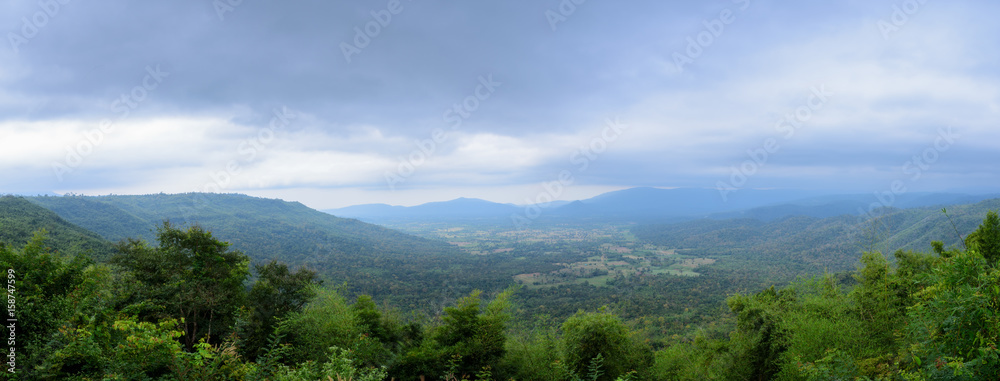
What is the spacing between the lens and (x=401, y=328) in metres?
20.7

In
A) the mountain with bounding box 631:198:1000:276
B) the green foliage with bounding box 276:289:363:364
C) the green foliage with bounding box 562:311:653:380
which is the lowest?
the mountain with bounding box 631:198:1000:276

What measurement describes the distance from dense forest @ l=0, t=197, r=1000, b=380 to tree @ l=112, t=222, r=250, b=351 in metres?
0.06

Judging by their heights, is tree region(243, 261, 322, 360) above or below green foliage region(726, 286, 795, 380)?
above

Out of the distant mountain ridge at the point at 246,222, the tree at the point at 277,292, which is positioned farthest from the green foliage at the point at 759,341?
the distant mountain ridge at the point at 246,222

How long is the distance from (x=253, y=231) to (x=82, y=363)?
130 metres

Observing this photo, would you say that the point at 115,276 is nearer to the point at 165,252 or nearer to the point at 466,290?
the point at 165,252

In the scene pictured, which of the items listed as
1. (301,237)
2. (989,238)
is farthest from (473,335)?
(301,237)

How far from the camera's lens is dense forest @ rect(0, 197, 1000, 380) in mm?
5457

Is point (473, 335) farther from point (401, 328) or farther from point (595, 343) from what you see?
point (401, 328)

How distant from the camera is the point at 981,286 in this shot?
175 inches

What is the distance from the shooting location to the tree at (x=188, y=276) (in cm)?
1476

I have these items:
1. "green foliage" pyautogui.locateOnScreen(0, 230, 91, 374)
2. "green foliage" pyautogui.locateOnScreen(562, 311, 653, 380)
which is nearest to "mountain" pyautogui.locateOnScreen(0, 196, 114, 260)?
"green foliage" pyautogui.locateOnScreen(0, 230, 91, 374)

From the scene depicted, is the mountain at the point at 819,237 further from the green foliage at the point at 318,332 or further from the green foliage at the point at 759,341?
the green foliage at the point at 318,332

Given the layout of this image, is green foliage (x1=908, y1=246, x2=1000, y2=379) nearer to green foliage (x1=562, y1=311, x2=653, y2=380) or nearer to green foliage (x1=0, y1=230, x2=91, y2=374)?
green foliage (x1=562, y1=311, x2=653, y2=380)
